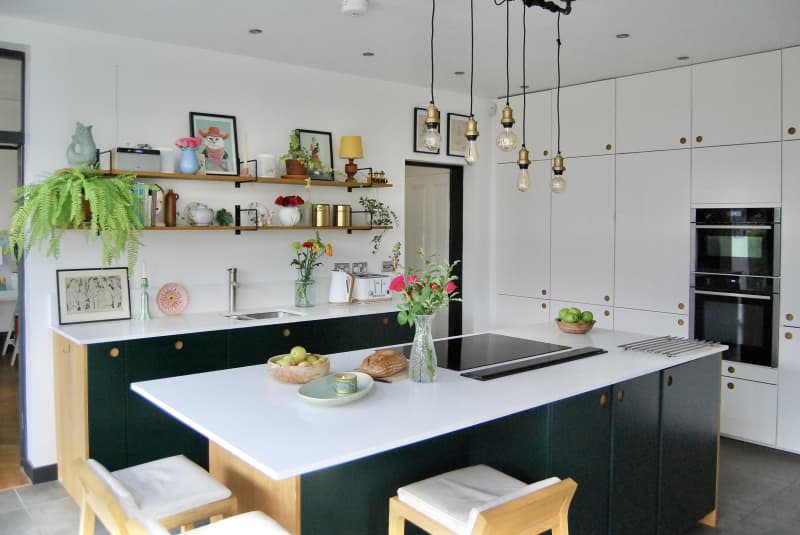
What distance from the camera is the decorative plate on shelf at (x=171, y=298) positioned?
4184mm

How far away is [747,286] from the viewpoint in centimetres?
447

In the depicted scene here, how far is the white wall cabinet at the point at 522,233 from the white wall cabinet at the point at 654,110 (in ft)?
2.41

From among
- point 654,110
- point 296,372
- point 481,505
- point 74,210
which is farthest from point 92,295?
point 654,110

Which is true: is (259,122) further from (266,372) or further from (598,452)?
(598,452)

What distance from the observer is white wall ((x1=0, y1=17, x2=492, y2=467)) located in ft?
12.5

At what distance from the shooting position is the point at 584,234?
5340 mm

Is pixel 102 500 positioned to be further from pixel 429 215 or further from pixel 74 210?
pixel 429 215

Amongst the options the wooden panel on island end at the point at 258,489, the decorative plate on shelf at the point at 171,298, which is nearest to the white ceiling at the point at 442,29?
the decorative plate on shelf at the point at 171,298

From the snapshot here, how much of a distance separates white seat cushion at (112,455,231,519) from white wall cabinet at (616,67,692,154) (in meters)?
3.98

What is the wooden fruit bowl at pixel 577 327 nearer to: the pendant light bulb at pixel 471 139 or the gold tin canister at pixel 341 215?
the pendant light bulb at pixel 471 139

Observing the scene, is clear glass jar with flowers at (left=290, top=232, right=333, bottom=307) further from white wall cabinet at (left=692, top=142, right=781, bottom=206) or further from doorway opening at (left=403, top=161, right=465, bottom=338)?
white wall cabinet at (left=692, top=142, right=781, bottom=206)

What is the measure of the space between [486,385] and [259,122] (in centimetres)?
285

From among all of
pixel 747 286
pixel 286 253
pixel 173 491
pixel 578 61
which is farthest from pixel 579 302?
pixel 173 491

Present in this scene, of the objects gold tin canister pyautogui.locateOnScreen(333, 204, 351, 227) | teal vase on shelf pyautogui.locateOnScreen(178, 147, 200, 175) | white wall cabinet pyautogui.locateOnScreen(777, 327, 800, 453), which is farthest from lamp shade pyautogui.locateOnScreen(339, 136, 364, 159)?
white wall cabinet pyautogui.locateOnScreen(777, 327, 800, 453)
